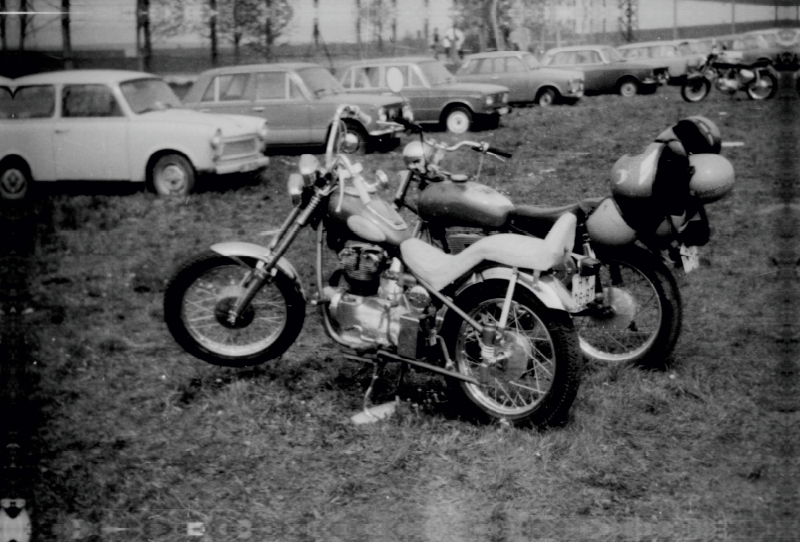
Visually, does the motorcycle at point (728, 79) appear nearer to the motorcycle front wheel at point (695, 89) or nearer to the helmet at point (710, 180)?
the motorcycle front wheel at point (695, 89)

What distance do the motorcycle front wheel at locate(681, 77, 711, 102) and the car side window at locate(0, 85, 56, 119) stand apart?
42.7 feet

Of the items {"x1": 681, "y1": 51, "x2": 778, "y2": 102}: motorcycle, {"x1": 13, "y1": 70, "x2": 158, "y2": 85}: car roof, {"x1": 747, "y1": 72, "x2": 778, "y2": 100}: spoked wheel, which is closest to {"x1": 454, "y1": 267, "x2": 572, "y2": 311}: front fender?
{"x1": 13, "y1": 70, "x2": 158, "y2": 85}: car roof

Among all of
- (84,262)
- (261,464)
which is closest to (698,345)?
(261,464)

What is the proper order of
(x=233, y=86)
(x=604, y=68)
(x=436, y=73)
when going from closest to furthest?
1. (x=233, y=86)
2. (x=436, y=73)
3. (x=604, y=68)

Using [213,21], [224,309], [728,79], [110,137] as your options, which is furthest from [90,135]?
[728,79]

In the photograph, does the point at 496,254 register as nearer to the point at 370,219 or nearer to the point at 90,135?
the point at 370,219

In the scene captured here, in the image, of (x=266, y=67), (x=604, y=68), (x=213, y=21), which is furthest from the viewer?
(x=604, y=68)

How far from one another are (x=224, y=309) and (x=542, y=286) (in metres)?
1.66

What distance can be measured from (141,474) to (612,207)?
8.07ft

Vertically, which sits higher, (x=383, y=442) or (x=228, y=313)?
(x=228, y=313)

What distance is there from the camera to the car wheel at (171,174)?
30.4 feet

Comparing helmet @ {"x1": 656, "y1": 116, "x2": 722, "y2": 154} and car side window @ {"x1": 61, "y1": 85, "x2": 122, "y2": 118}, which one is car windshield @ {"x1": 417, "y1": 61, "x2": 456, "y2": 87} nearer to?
car side window @ {"x1": 61, "y1": 85, "x2": 122, "y2": 118}

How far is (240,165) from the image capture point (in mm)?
9625

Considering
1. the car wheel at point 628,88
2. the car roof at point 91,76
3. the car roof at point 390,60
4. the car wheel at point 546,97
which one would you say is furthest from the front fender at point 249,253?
the car wheel at point 628,88
